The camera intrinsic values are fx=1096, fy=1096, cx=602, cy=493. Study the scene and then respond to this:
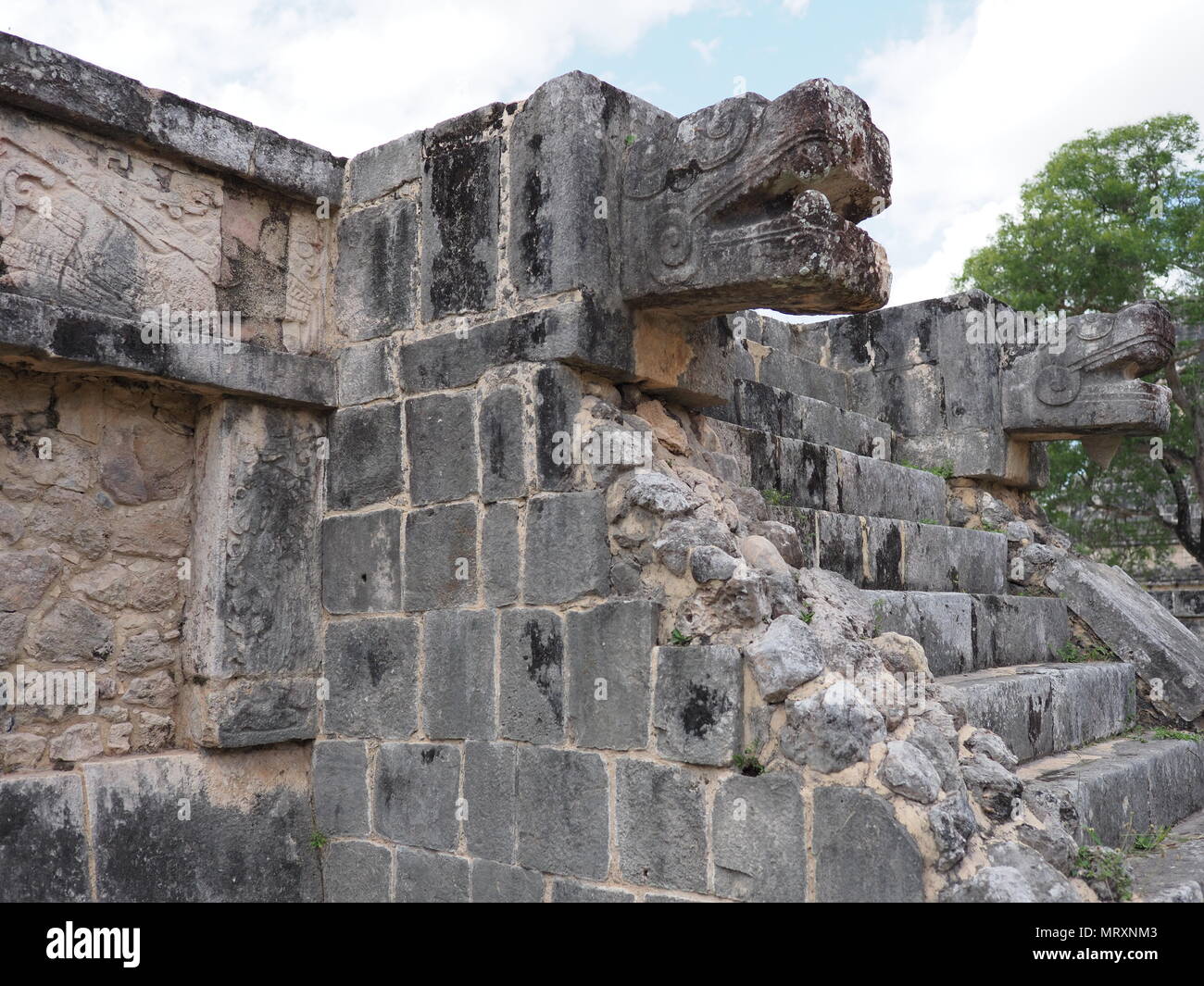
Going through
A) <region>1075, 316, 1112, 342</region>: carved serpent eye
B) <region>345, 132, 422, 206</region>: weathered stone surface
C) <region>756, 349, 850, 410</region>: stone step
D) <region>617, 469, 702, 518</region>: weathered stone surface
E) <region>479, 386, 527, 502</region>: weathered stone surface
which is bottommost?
<region>617, 469, 702, 518</region>: weathered stone surface

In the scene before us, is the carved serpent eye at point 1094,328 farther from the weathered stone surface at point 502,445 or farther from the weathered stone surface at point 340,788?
the weathered stone surface at point 340,788

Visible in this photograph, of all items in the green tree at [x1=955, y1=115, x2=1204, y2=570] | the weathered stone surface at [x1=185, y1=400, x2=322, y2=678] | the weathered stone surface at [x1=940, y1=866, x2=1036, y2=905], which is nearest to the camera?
the weathered stone surface at [x1=940, y1=866, x2=1036, y2=905]

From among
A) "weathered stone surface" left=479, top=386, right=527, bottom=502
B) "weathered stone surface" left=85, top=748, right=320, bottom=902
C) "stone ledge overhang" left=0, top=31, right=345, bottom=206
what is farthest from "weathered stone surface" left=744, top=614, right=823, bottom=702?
"stone ledge overhang" left=0, top=31, right=345, bottom=206

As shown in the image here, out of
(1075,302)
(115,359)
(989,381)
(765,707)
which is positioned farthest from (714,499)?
(1075,302)

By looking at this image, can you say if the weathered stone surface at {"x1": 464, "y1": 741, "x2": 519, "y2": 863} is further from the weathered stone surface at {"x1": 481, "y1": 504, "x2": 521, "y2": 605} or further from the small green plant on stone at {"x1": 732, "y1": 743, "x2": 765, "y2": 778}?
the small green plant on stone at {"x1": 732, "y1": 743, "x2": 765, "y2": 778}

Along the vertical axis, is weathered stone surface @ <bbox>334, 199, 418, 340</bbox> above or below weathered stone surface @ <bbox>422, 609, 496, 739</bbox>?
above

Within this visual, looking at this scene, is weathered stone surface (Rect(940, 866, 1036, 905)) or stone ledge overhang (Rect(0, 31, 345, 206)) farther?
stone ledge overhang (Rect(0, 31, 345, 206))

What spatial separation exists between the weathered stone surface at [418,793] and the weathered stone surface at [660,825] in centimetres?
75

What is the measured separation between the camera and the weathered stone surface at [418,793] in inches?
152

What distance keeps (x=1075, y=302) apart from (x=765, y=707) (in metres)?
14.8

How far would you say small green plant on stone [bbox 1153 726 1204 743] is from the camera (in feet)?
17.9

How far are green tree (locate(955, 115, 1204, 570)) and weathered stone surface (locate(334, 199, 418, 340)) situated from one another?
44.6ft

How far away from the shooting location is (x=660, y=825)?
10.8 feet

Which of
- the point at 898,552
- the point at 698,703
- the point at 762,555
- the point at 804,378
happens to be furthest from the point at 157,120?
the point at 804,378
